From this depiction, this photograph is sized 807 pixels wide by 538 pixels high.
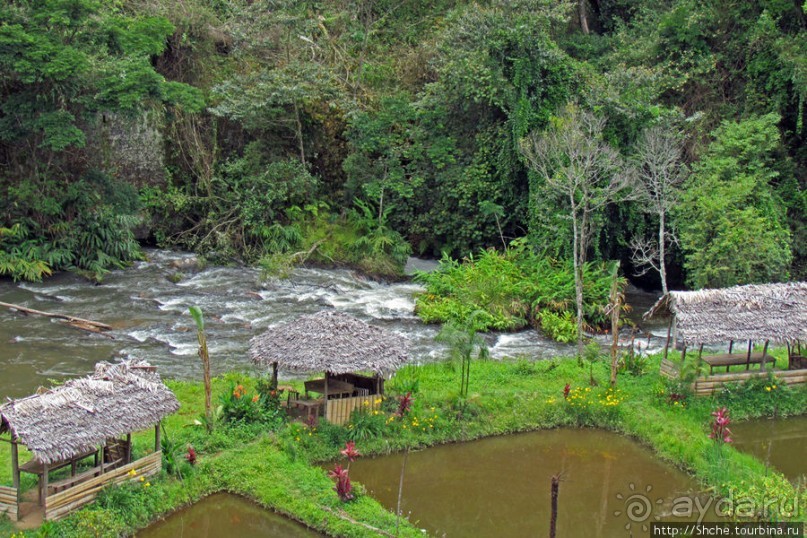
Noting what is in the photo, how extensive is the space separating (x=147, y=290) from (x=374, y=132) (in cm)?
1035

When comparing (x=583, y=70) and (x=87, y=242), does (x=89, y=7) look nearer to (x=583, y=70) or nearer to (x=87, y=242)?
(x=87, y=242)

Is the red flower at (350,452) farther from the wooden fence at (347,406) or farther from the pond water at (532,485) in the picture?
the wooden fence at (347,406)

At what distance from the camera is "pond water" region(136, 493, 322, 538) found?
14477 millimetres

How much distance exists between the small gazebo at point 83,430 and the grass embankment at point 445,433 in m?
0.37

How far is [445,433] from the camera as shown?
18172 mm

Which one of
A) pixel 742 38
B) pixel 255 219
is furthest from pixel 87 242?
pixel 742 38

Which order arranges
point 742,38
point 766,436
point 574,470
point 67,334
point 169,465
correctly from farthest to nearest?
point 742,38, point 67,334, point 766,436, point 574,470, point 169,465

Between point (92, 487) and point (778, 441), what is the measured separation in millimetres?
14388

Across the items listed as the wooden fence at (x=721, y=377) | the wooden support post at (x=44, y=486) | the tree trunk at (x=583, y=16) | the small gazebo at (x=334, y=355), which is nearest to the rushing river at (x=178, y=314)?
the wooden fence at (x=721, y=377)

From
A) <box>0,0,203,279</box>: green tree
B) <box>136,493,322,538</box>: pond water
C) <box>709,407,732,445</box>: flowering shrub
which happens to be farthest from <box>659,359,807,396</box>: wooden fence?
<box>0,0,203,279</box>: green tree

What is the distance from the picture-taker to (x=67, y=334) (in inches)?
951

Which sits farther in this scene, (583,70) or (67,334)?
(583,70)

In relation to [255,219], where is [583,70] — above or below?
above

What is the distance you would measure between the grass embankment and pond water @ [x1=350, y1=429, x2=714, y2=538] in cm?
42
